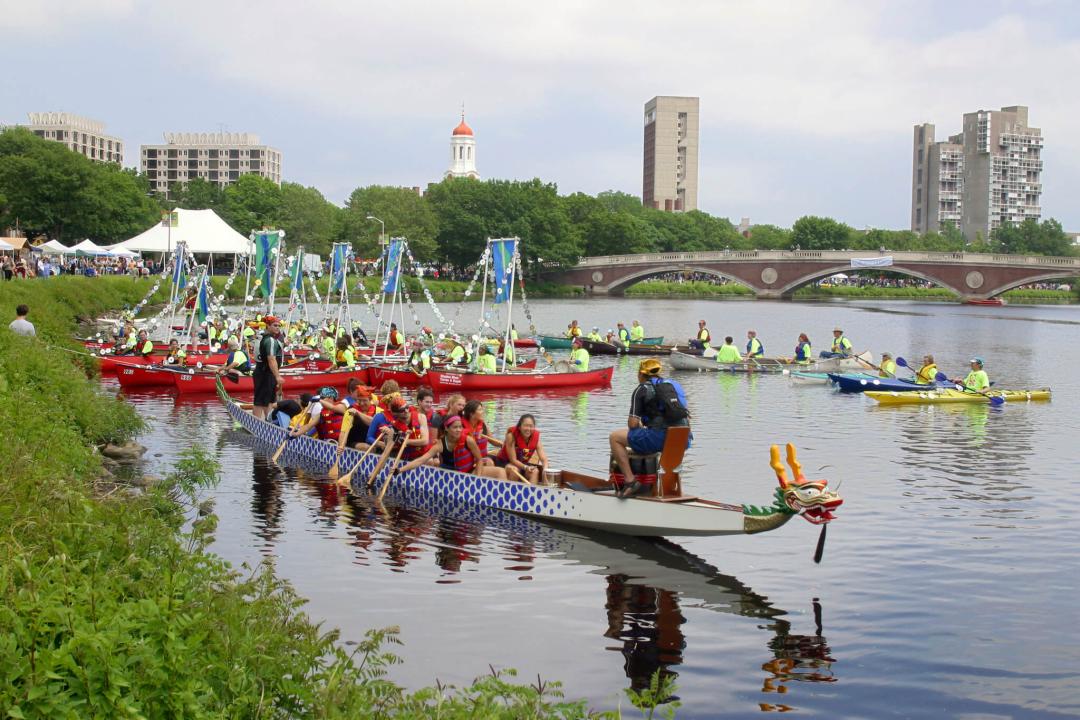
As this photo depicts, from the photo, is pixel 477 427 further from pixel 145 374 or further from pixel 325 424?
pixel 145 374

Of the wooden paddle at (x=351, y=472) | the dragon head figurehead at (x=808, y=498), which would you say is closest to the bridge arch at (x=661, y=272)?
the wooden paddle at (x=351, y=472)

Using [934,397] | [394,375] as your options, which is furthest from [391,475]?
[934,397]

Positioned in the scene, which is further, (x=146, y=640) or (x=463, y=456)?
(x=463, y=456)

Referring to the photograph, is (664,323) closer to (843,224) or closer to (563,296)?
(563,296)

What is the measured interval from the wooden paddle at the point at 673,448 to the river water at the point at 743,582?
1242 millimetres

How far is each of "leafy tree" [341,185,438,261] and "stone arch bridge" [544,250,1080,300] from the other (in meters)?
18.0

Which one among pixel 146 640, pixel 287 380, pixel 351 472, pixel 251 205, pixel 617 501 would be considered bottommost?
pixel 351 472

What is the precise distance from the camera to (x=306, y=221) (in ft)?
370

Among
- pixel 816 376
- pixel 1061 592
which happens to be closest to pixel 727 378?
pixel 816 376

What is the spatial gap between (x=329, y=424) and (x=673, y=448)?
8519 millimetres

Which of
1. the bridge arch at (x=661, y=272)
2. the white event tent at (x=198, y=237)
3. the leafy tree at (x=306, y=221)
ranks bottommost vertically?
the white event tent at (x=198, y=237)

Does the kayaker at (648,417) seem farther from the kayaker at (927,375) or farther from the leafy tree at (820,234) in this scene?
the leafy tree at (820,234)

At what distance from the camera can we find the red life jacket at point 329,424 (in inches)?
794

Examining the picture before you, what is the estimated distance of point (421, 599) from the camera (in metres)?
12.2
